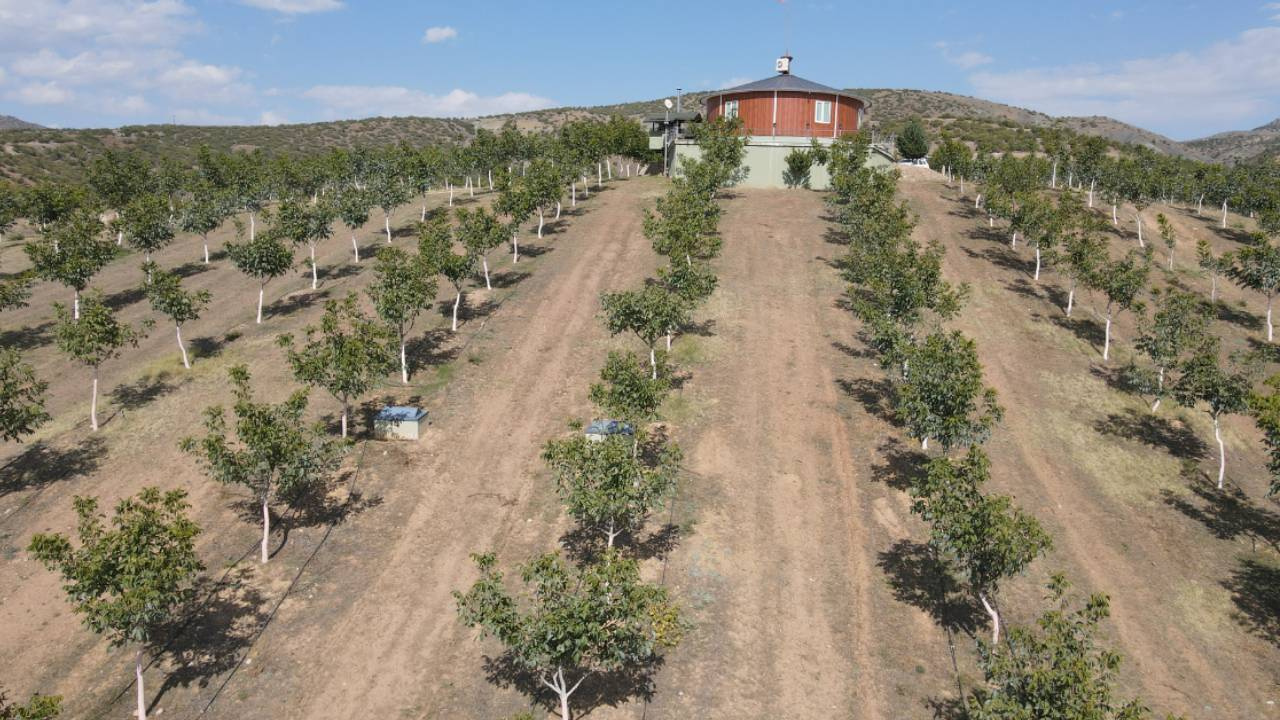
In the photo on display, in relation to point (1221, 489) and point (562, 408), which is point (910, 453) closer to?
point (1221, 489)

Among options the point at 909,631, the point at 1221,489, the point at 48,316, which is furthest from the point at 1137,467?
the point at 48,316

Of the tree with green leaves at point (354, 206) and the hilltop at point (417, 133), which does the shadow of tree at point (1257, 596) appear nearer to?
the tree with green leaves at point (354, 206)

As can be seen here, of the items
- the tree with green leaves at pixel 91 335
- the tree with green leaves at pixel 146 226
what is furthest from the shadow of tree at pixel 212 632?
the tree with green leaves at pixel 146 226

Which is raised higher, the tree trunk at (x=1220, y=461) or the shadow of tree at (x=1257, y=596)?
the tree trunk at (x=1220, y=461)

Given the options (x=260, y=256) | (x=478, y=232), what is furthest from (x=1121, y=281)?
(x=260, y=256)

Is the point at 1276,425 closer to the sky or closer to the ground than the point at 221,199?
closer to the ground

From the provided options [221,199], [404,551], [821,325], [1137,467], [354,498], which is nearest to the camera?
[404,551]

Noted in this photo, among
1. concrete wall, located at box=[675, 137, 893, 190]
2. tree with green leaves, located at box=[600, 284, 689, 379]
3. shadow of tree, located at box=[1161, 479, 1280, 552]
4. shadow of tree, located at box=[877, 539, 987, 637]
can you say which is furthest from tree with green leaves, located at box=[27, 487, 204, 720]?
concrete wall, located at box=[675, 137, 893, 190]
